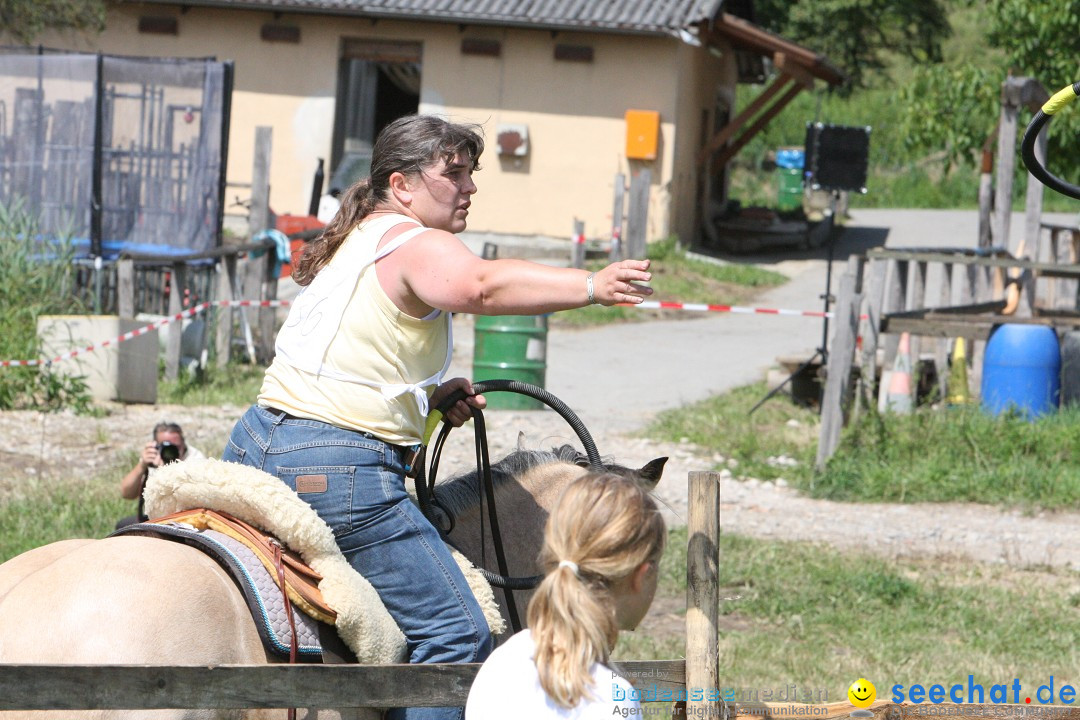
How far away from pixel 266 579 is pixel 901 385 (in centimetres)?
792

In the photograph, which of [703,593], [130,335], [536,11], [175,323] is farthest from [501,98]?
[703,593]

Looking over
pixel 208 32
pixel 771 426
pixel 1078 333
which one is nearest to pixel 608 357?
pixel 771 426

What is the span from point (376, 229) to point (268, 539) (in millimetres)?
755

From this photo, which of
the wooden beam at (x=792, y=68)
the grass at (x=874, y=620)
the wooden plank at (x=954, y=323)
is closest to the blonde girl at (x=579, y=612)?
the grass at (x=874, y=620)

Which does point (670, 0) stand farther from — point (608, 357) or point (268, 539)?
point (268, 539)

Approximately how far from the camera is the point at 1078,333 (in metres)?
9.73

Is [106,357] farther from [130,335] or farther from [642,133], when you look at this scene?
[642,133]

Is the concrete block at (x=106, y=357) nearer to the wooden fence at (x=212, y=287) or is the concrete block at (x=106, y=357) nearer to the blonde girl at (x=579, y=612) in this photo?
the wooden fence at (x=212, y=287)

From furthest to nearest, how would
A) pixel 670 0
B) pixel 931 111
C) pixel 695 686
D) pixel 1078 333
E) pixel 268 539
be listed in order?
pixel 670 0 < pixel 931 111 < pixel 1078 333 < pixel 268 539 < pixel 695 686

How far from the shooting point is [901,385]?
32.2 feet

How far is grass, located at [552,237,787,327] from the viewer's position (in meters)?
15.9

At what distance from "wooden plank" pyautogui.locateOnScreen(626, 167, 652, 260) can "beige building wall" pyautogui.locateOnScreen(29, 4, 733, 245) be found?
1852mm

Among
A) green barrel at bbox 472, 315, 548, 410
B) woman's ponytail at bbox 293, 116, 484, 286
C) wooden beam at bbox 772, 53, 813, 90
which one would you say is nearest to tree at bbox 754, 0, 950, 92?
wooden beam at bbox 772, 53, 813, 90

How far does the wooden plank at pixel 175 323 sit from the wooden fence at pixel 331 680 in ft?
26.9
